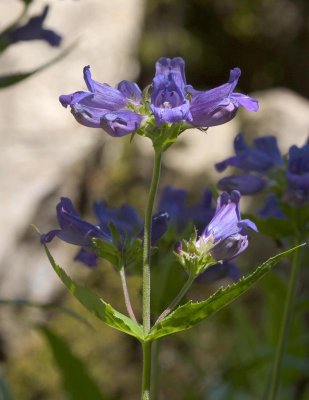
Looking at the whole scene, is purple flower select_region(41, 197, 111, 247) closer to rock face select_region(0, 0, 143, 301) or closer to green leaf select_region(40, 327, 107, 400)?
green leaf select_region(40, 327, 107, 400)

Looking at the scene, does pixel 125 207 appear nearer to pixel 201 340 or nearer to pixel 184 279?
pixel 184 279

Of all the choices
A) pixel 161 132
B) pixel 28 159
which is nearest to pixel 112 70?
pixel 28 159

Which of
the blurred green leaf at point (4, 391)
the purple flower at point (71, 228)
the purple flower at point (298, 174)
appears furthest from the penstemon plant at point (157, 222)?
the blurred green leaf at point (4, 391)

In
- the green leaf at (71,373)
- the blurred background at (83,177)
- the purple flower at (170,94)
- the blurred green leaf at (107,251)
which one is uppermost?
the purple flower at (170,94)

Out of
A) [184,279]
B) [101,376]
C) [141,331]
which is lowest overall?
[101,376]

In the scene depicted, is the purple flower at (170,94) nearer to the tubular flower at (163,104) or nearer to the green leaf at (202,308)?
the tubular flower at (163,104)
